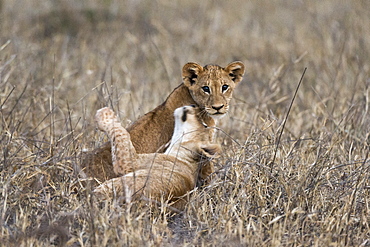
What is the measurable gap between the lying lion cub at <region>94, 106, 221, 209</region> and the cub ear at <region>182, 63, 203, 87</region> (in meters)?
0.27

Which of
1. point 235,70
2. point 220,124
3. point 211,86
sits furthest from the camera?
point 220,124

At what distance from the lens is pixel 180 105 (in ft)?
15.6

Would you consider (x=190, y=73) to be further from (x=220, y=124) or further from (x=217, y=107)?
(x=220, y=124)

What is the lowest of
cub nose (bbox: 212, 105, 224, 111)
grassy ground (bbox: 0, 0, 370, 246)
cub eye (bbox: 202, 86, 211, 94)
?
grassy ground (bbox: 0, 0, 370, 246)

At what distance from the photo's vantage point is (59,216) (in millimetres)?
3691

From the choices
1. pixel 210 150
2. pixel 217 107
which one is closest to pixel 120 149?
pixel 210 150

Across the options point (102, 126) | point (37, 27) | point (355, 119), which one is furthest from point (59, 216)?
point (37, 27)

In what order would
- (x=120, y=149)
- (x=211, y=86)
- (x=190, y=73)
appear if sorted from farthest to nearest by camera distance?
(x=190, y=73) → (x=211, y=86) → (x=120, y=149)

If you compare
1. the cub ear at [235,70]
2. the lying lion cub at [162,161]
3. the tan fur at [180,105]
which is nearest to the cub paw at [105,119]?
the lying lion cub at [162,161]

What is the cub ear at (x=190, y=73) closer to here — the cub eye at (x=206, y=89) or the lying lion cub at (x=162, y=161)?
the cub eye at (x=206, y=89)

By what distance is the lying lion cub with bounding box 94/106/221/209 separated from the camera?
13.0ft

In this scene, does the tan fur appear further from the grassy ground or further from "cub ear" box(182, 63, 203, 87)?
the grassy ground

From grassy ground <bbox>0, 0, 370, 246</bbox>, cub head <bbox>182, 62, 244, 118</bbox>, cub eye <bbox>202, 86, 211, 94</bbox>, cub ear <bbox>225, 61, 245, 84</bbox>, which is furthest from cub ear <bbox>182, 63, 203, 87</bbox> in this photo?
grassy ground <bbox>0, 0, 370, 246</bbox>

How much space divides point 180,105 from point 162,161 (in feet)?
2.01
